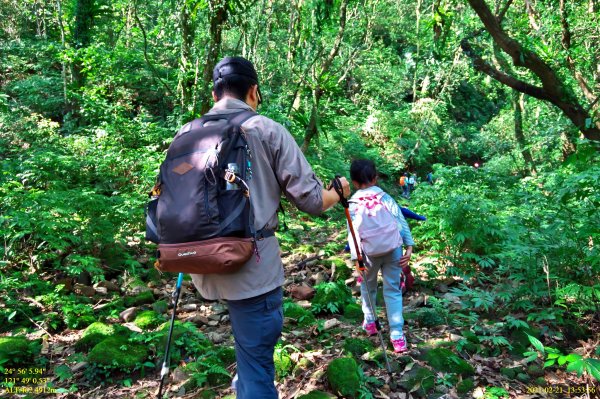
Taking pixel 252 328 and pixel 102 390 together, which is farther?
pixel 102 390

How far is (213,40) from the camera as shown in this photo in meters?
6.86

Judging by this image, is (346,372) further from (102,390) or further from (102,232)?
(102,232)

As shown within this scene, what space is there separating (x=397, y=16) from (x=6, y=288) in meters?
26.7

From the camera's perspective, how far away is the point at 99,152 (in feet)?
28.9

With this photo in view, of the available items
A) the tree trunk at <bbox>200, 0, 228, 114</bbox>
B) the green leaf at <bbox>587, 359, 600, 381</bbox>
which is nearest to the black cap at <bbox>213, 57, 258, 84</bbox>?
the green leaf at <bbox>587, 359, 600, 381</bbox>

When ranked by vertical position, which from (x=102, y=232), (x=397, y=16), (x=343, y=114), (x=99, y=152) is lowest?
(x=102, y=232)

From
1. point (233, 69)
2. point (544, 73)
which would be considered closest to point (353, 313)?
point (233, 69)

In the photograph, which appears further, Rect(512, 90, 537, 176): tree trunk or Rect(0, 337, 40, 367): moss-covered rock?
Rect(512, 90, 537, 176): tree trunk

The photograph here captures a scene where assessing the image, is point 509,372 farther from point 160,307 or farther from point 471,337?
point 160,307

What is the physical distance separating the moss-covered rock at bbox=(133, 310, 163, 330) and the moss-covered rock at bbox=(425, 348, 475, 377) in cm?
271

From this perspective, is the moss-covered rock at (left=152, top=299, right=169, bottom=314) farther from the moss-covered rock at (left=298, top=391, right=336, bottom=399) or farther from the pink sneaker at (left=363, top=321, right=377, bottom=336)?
the moss-covered rock at (left=298, top=391, right=336, bottom=399)

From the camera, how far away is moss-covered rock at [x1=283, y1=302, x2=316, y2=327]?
4473mm

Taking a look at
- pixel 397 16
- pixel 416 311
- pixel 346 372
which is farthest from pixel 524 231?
pixel 397 16

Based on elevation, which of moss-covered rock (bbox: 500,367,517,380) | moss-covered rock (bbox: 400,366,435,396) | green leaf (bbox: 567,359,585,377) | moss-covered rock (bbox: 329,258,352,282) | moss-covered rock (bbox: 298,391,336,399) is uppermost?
green leaf (bbox: 567,359,585,377)
